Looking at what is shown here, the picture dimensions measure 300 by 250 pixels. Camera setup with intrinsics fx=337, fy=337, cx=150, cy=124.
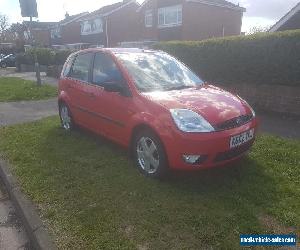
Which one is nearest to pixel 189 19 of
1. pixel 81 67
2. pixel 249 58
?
pixel 249 58

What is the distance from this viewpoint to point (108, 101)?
529cm

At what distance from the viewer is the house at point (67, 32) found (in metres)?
50.5

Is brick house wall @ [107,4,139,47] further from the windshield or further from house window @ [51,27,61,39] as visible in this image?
the windshield

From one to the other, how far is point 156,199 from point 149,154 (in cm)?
77

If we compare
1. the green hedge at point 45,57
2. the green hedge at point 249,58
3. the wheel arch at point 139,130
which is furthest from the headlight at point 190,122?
the green hedge at point 45,57

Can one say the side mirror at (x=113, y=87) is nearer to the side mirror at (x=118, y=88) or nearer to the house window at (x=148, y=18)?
the side mirror at (x=118, y=88)

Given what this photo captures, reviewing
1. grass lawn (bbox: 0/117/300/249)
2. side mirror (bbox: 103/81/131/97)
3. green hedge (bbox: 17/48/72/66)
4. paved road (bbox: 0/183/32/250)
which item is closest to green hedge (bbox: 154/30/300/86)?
grass lawn (bbox: 0/117/300/249)

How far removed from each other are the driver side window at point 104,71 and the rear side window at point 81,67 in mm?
Result: 266

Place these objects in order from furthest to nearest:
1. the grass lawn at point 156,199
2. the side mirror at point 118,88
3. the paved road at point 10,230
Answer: the side mirror at point 118,88, the paved road at point 10,230, the grass lawn at point 156,199

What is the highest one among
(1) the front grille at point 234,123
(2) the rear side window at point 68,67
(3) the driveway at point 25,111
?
(2) the rear side window at point 68,67

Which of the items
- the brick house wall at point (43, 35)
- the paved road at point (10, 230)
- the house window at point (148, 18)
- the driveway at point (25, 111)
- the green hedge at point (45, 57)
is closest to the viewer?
the paved road at point (10, 230)

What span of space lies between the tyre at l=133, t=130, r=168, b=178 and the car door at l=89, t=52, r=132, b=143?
0.39 m

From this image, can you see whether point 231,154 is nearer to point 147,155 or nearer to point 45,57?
point 147,155

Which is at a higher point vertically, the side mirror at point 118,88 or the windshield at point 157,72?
the windshield at point 157,72
